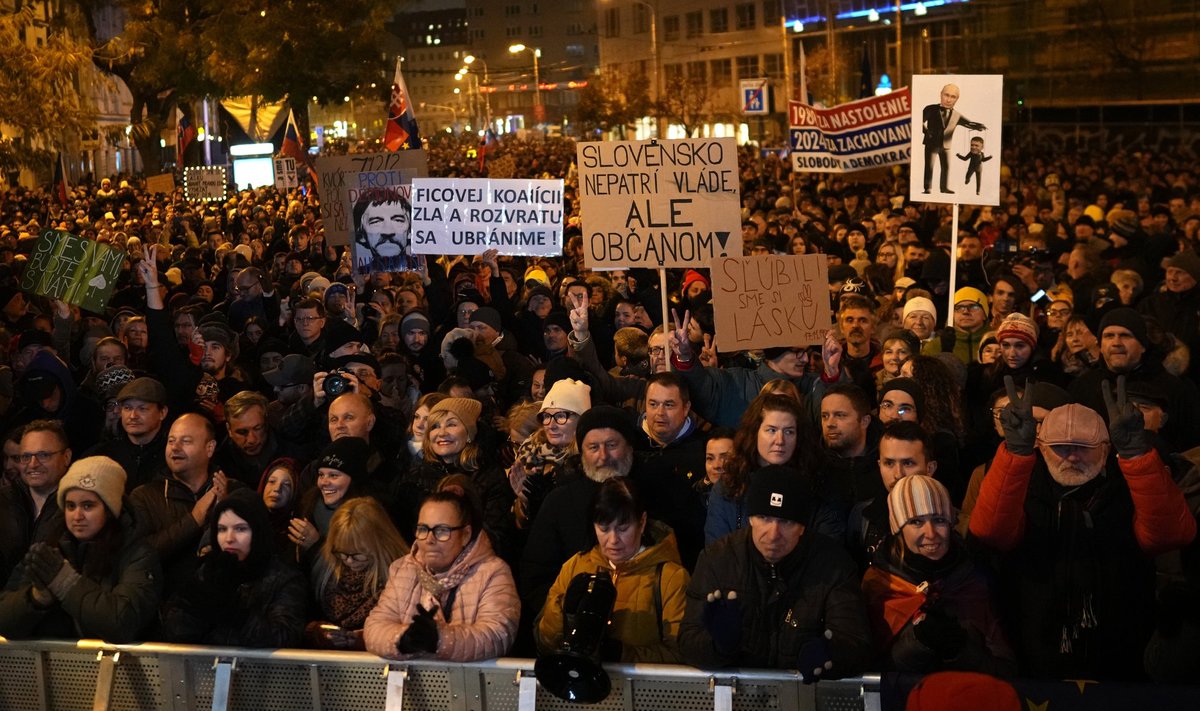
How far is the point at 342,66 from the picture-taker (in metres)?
42.5

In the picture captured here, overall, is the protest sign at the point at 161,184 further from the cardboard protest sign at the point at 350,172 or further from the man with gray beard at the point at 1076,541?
the man with gray beard at the point at 1076,541

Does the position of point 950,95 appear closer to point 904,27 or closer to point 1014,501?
point 1014,501

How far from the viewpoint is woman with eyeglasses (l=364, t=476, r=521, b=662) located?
15.0ft

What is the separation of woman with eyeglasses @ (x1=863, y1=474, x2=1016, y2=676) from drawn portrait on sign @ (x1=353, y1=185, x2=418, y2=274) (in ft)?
28.7

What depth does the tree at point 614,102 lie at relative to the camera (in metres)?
60.8

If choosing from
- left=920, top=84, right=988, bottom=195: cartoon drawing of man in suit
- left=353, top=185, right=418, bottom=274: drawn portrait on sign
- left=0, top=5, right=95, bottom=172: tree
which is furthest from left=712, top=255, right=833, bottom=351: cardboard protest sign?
left=0, top=5, right=95, bottom=172: tree

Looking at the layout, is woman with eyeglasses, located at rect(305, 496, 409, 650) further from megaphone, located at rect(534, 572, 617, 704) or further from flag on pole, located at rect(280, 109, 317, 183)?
flag on pole, located at rect(280, 109, 317, 183)

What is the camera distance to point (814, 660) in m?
4.05

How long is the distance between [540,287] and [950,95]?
3242 mm

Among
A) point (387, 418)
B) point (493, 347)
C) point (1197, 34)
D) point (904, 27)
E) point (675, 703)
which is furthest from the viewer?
point (904, 27)

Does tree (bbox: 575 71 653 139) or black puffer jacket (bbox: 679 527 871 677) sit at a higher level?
tree (bbox: 575 71 653 139)

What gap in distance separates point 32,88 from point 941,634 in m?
16.1

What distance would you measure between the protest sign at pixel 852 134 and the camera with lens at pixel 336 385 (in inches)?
407

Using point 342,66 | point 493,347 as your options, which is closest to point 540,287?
point 493,347
